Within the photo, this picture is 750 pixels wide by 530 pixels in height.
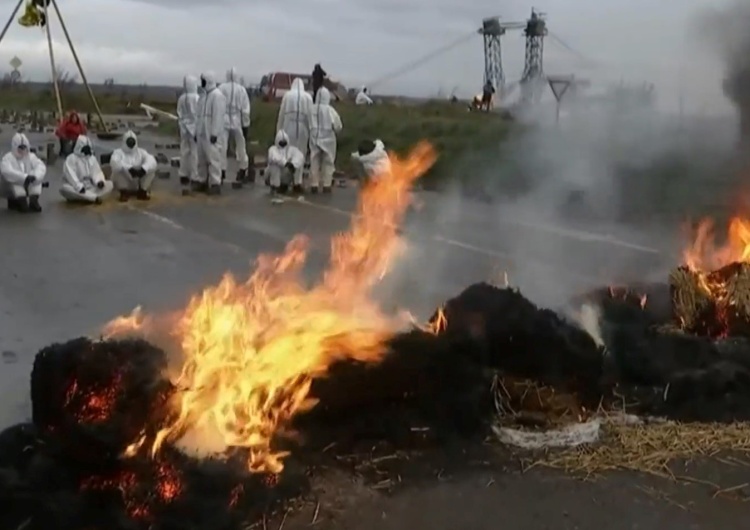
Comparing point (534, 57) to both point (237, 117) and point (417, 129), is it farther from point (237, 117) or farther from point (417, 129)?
point (417, 129)

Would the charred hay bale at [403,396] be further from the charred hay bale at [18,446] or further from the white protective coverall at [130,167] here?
the white protective coverall at [130,167]

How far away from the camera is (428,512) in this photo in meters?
4.30

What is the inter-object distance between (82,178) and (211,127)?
2.53 meters

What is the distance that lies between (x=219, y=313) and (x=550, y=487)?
68.7 inches

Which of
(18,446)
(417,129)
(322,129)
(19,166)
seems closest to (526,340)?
(18,446)

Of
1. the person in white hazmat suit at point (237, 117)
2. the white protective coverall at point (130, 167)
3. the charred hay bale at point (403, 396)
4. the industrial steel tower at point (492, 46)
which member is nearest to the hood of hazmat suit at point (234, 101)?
the person in white hazmat suit at point (237, 117)

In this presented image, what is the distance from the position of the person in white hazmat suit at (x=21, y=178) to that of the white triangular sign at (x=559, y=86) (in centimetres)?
761

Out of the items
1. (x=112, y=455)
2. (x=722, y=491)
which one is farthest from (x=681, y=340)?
(x=112, y=455)

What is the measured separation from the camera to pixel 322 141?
16.8 meters

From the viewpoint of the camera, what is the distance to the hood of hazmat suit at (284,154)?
1650cm

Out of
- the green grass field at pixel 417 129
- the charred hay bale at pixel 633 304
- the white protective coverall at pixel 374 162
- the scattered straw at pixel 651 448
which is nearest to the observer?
the scattered straw at pixel 651 448

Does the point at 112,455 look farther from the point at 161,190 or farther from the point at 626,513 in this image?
the point at 161,190

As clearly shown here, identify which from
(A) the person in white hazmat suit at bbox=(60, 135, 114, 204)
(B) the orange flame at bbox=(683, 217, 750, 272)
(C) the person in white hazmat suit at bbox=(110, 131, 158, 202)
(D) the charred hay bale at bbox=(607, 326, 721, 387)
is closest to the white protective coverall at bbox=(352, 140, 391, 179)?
(C) the person in white hazmat suit at bbox=(110, 131, 158, 202)

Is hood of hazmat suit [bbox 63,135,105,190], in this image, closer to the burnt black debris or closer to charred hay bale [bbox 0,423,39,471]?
the burnt black debris
